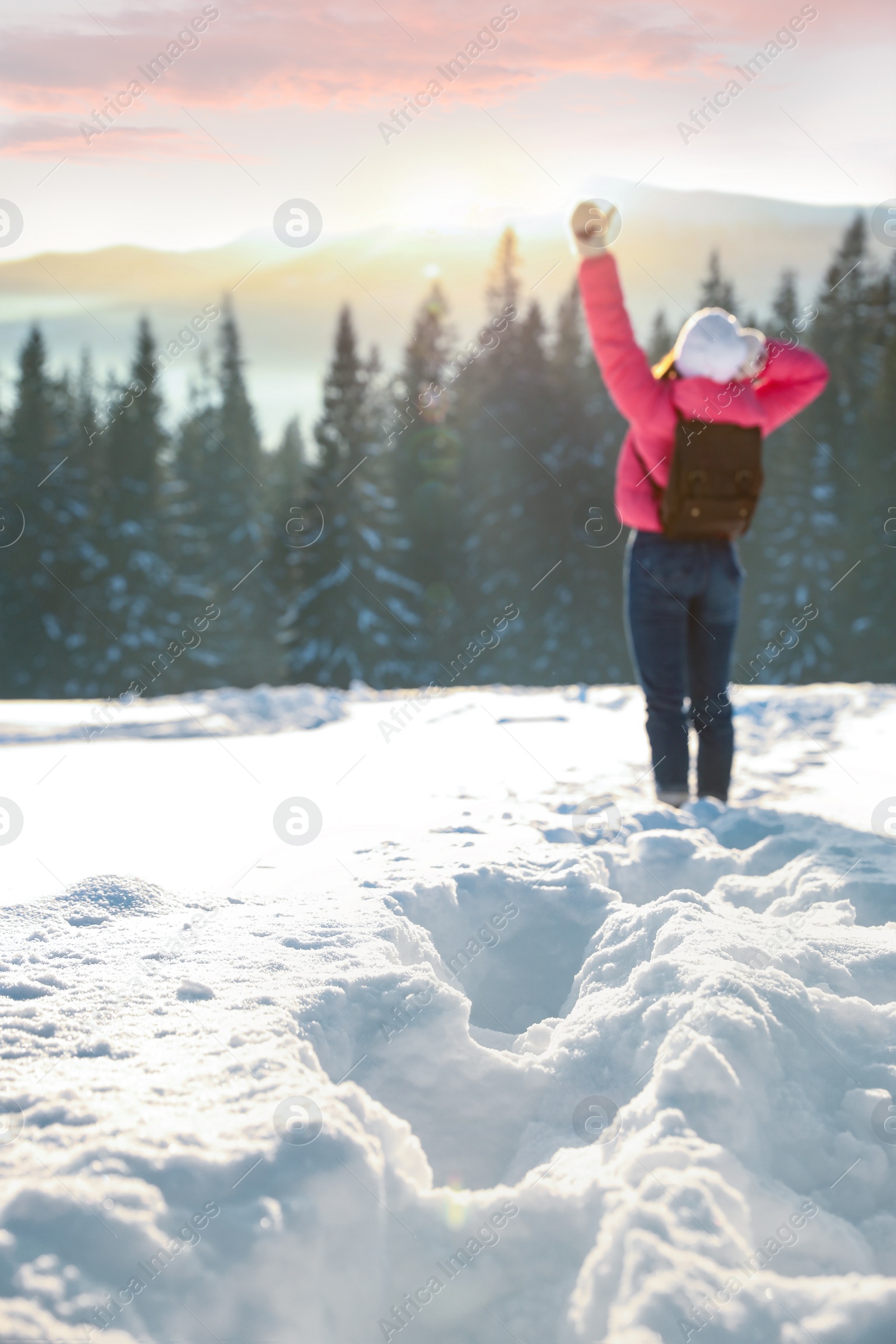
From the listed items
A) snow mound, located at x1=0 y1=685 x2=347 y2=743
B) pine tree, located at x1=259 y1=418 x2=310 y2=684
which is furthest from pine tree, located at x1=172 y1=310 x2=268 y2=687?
snow mound, located at x1=0 y1=685 x2=347 y2=743

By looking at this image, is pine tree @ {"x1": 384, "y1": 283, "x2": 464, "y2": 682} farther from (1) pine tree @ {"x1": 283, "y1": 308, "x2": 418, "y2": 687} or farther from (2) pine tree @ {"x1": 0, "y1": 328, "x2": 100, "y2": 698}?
(2) pine tree @ {"x1": 0, "y1": 328, "x2": 100, "y2": 698}

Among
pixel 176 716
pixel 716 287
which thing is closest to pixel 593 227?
pixel 176 716

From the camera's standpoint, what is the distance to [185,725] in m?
6.36

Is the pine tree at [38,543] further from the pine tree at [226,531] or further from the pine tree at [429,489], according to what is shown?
the pine tree at [429,489]

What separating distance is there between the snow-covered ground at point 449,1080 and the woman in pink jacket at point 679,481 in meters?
0.56

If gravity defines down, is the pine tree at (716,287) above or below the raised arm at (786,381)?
above

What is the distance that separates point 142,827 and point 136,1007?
1.65 meters

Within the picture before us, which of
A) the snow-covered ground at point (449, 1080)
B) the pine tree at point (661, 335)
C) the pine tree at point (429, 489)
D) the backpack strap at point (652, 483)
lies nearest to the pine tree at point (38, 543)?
the pine tree at point (429, 489)

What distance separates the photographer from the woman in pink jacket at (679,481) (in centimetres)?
373

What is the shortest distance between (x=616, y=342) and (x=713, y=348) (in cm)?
37

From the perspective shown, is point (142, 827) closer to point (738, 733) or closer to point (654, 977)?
point (654, 977)

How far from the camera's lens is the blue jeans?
405 centimetres

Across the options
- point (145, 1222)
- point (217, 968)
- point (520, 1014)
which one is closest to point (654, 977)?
point (520, 1014)

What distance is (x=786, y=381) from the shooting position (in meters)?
4.12
